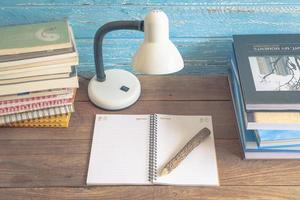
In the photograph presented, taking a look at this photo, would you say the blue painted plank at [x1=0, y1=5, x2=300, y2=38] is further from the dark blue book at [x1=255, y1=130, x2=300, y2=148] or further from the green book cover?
the dark blue book at [x1=255, y1=130, x2=300, y2=148]

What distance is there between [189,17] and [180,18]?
23 mm

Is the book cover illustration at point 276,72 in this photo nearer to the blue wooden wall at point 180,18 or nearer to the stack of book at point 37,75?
the blue wooden wall at point 180,18

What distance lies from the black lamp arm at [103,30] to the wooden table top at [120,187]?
0.09 meters

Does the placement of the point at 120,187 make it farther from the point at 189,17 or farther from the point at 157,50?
the point at 189,17

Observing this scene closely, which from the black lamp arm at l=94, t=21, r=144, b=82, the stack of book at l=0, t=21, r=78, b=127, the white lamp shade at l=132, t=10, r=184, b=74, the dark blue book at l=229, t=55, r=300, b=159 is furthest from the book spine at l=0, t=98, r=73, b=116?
the dark blue book at l=229, t=55, r=300, b=159

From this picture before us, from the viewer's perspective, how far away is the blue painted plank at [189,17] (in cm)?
101

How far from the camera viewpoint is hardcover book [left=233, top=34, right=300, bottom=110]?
33.8 inches

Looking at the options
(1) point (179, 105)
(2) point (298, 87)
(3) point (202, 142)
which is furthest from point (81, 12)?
(2) point (298, 87)

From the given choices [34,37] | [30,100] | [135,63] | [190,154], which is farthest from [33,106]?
[190,154]

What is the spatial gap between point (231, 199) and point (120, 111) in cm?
35

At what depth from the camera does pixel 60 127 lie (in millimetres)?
962

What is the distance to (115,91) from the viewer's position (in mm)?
997

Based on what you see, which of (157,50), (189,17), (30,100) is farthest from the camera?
(189,17)

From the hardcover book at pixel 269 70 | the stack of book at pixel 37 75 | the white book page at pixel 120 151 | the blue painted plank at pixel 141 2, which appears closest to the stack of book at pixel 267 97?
the hardcover book at pixel 269 70
